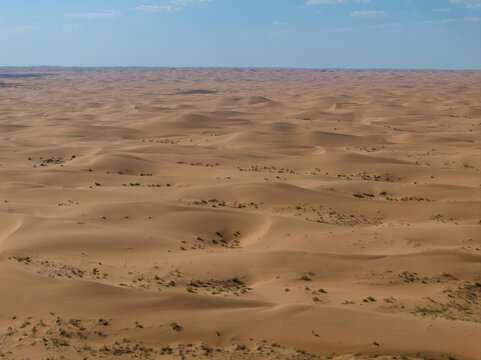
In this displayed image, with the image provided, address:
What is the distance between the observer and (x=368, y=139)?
34.0 metres

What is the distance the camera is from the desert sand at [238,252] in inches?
331

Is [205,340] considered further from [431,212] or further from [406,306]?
[431,212]

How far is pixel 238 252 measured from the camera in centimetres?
1306

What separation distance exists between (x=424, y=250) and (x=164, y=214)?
6.78 metres

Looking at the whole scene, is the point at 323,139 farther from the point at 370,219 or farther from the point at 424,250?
the point at 424,250

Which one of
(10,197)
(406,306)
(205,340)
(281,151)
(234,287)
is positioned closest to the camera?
(205,340)

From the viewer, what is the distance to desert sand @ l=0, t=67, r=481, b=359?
841 centimetres

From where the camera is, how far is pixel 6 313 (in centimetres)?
907

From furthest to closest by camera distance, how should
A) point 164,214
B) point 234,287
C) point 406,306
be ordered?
point 164,214
point 234,287
point 406,306

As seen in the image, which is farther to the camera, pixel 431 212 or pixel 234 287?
pixel 431 212

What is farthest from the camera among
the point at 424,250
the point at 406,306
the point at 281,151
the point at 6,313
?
the point at 281,151

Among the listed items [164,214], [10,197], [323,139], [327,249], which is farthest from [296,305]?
[323,139]

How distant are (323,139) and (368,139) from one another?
9.15 feet

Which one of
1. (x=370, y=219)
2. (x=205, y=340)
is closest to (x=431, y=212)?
(x=370, y=219)
